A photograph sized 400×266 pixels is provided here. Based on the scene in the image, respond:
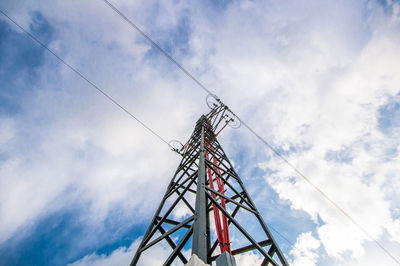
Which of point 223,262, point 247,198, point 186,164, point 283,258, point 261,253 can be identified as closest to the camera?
point 223,262

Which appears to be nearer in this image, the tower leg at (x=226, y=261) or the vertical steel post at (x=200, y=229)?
the tower leg at (x=226, y=261)

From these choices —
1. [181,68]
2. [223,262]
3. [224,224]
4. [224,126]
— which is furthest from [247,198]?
[181,68]

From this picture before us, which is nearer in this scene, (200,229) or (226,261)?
(226,261)

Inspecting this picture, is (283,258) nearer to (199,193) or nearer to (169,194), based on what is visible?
(199,193)

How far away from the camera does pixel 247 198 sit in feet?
14.4

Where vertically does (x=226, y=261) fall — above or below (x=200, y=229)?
below

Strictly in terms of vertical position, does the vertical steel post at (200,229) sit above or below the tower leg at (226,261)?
above

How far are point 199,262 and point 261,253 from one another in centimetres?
153

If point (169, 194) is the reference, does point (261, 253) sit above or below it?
below

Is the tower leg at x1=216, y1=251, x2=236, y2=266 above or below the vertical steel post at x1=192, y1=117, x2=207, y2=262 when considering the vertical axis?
below

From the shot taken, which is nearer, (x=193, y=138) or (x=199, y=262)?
(x=199, y=262)

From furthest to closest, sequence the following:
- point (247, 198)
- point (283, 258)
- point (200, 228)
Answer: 1. point (247, 198)
2. point (283, 258)
3. point (200, 228)

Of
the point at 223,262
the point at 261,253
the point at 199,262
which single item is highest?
the point at 199,262

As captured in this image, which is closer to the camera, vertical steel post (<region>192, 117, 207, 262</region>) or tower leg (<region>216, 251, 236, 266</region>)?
tower leg (<region>216, 251, 236, 266</region>)
